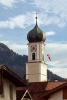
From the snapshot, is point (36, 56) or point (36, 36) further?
point (36, 36)

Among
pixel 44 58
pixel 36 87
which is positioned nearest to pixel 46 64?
pixel 44 58

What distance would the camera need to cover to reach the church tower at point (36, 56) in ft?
357

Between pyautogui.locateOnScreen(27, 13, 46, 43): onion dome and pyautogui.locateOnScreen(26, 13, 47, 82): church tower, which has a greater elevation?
pyautogui.locateOnScreen(27, 13, 46, 43): onion dome

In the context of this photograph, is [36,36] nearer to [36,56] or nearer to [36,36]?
[36,36]

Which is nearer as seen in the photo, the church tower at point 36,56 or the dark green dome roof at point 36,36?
the church tower at point 36,56

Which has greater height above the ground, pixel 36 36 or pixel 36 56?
pixel 36 36

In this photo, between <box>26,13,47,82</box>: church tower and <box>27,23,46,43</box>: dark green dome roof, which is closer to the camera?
<box>26,13,47,82</box>: church tower

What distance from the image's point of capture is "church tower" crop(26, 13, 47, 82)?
108812 millimetres

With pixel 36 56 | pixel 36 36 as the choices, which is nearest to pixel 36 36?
pixel 36 36

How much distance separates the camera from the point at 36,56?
360 feet

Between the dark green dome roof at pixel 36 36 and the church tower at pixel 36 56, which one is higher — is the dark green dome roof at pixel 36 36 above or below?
above

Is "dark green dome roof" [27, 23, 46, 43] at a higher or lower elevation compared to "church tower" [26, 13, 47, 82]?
higher

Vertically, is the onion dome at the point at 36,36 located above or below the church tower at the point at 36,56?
above

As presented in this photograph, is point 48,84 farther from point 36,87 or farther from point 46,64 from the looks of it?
point 46,64
